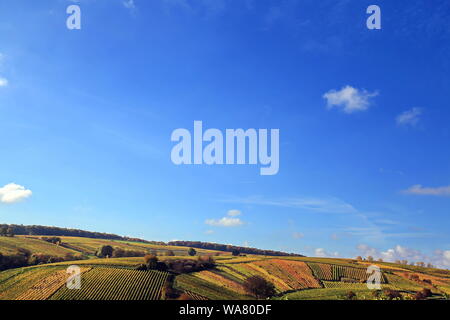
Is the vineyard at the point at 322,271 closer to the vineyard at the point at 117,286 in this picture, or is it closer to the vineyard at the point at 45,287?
the vineyard at the point at 117,286

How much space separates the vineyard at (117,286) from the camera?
84.9 meters

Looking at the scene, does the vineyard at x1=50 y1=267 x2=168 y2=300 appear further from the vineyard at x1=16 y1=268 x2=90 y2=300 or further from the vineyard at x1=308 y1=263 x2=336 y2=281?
the vineyard at x1=308 y1=263 x2=336 y2=281

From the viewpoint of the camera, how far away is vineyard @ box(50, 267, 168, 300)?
279 ft

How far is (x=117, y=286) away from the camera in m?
94.2

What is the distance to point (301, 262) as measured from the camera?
149 m

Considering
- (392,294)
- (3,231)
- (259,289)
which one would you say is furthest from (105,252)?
(392,294)

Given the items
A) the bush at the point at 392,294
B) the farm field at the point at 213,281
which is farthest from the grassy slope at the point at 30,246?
the bush at the point at 392,294

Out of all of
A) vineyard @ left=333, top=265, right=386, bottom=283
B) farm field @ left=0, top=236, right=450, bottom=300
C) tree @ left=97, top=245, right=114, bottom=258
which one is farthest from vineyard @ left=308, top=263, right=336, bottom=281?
tree @ left=97, top=245, right=114, bottom=258

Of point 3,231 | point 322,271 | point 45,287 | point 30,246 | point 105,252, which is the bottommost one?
point 322,271

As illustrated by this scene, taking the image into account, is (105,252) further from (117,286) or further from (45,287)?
(117,286)
